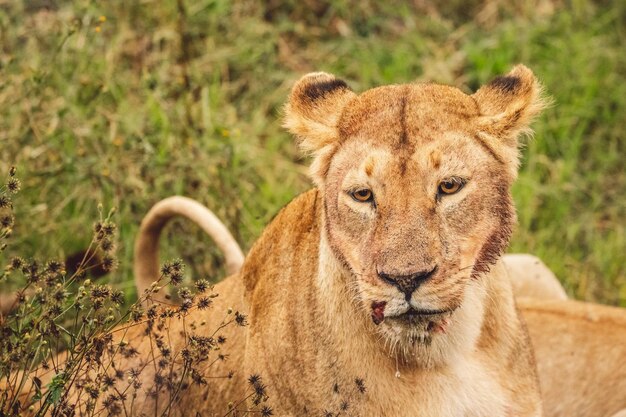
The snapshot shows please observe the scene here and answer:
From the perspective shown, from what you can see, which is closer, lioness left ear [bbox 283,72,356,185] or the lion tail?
lioness left ear [bbox 283,72,356,185]

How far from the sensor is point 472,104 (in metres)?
3.30

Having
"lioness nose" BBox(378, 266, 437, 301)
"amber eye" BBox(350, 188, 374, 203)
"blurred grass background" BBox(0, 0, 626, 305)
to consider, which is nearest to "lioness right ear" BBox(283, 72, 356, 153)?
"amber eye" BBox(350, 188, 374, 203)

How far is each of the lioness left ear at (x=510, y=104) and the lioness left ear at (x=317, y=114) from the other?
46cm

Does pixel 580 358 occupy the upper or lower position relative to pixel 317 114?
lower

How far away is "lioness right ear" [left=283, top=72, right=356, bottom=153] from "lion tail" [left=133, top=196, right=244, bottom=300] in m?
1.23

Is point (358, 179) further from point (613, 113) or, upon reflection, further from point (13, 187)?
point (613, 113)

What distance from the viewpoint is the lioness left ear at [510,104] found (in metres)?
3.22

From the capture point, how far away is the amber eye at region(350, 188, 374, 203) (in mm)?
3066

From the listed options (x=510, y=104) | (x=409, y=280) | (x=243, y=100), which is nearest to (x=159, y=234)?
(x=510, y=104)

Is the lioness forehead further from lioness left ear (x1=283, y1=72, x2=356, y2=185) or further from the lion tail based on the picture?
the lion tail

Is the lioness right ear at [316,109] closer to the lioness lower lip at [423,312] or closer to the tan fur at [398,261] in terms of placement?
the tan fur at [398,261]

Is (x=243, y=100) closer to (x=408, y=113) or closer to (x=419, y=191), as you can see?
(x=408, y=113)

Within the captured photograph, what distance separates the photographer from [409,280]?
2.85 m

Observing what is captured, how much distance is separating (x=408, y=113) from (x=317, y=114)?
0.41 m
